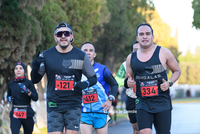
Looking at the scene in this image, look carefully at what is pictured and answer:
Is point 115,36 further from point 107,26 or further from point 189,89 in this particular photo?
point 189,89

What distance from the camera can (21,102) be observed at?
9383 mm

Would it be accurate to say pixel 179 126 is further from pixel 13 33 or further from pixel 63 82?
pixel 63 82

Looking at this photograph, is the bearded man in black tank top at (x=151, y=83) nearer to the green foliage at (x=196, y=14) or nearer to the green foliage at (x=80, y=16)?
the green foliage at (x=80, y=16)

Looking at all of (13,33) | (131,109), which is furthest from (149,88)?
(13,33)

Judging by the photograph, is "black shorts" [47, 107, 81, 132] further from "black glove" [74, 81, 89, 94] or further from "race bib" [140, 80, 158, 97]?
"race bib" [140, 80, 158, 97]

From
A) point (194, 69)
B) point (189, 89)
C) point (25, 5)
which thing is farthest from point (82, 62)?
point (194, 69)

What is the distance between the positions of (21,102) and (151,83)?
4010 millimetres

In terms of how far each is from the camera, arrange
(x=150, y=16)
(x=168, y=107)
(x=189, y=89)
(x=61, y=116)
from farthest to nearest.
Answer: (x=189, y=89)
(x=150, y=16)
(x=168, y=107)
(x=61, y=116)

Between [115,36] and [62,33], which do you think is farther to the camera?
[115,36]

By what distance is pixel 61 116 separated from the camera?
18.9 ft

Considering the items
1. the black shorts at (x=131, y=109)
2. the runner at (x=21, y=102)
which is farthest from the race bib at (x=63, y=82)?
the black shorts at (x=131, y=109)

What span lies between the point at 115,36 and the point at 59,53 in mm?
21998

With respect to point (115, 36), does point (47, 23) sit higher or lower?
lower

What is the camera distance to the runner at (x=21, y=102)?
9.23 metres
